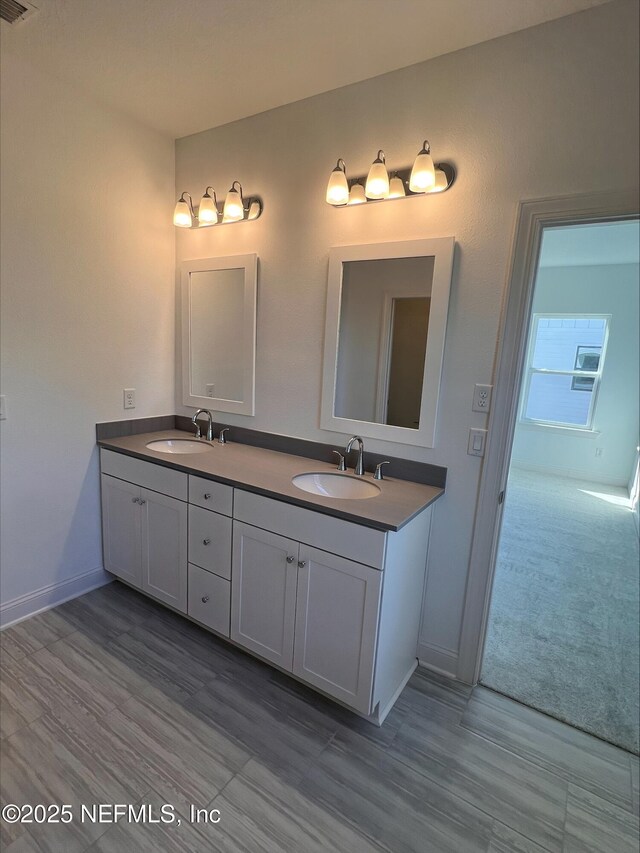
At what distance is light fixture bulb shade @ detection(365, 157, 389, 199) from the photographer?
1.74 m

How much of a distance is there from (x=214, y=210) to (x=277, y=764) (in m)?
2.54

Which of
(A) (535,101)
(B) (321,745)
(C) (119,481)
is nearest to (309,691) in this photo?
(B) (321,745)

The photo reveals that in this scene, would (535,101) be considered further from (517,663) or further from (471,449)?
(517,663)

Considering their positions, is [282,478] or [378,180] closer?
[378,180]

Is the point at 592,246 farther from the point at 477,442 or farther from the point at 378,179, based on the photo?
the point at 477,442

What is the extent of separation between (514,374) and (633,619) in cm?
194

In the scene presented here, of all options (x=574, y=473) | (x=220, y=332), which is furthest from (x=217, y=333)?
(x=574, y=473)

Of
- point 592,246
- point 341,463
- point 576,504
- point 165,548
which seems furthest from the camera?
point 576,504

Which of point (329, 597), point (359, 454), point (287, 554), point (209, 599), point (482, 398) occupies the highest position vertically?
point (482, 398)

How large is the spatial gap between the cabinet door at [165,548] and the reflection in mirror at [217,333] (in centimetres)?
73

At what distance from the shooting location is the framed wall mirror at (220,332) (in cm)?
235

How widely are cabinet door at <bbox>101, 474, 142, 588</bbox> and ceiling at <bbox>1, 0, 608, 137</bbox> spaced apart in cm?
195

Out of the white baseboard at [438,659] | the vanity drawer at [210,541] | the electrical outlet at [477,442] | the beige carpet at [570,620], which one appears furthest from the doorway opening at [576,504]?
the vanity drawer at [210,541]

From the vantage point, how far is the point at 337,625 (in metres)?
1.59
